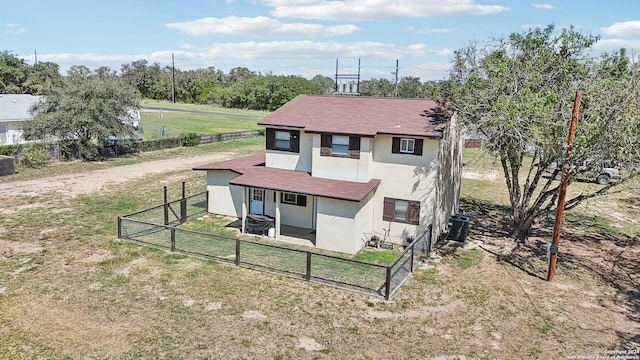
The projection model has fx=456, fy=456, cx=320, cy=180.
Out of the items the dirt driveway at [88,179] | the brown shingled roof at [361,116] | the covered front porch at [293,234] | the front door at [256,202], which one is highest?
the brown shingled roof at [361,116]

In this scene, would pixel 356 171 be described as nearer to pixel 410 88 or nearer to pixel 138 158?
pixel 138 158

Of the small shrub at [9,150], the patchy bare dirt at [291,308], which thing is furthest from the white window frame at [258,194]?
the small shrub at [9,150]

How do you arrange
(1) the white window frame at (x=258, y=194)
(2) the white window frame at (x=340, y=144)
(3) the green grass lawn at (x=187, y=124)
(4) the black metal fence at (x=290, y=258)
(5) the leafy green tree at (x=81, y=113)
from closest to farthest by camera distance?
(4) the black metal fence at (x=290, y=258) → (2) the white window frame at (x=340, y=144) → (1) the white window frame at (x=258, y=194) → (5) the leafy green tree at (x=81, y=113) → (3) the green grass lawn at (x=187, y=124)

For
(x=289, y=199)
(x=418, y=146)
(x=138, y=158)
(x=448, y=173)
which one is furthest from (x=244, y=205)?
(x=138, y=158)

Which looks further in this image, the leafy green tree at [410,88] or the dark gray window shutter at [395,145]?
the leafy green tree at [410,88]

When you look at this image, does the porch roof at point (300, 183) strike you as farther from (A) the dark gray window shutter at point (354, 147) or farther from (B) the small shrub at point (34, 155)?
(B) the small shrub at point (34, 155)

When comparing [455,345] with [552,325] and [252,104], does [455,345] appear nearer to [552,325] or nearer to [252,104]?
[552,325]

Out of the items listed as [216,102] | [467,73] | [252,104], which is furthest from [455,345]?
[216,102]
